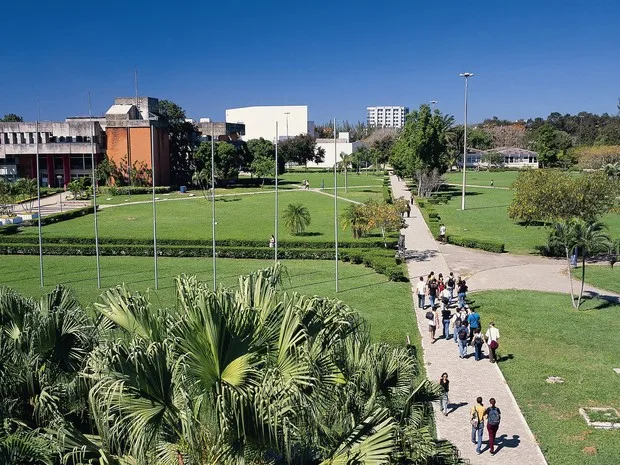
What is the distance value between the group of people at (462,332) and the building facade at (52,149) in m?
57.0

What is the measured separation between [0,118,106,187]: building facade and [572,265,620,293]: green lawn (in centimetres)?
5708

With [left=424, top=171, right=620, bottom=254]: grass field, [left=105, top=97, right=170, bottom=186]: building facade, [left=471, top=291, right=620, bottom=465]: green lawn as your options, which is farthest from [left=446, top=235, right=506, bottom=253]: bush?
[left=105, top=97, right=170, bottom=186]: building facade

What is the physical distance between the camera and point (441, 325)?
20.5 meters

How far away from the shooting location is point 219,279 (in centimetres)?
2762

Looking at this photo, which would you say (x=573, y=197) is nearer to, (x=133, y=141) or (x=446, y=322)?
(x=446, y=322)

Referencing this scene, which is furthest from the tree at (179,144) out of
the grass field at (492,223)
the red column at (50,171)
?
the grass field at (492,223)

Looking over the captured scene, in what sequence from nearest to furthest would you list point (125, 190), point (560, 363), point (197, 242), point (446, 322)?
point (560, 363), point (446, 322), point (197, 242), point (125, 190)

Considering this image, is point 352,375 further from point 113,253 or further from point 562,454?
point 113,253

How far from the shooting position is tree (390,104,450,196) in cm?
5975

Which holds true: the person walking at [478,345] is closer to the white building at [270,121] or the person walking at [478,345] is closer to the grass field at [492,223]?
the grass field at [492,223]

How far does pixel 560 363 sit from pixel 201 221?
109ft

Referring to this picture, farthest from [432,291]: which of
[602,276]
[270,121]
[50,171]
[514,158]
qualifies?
[270,121]

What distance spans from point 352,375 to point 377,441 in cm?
137

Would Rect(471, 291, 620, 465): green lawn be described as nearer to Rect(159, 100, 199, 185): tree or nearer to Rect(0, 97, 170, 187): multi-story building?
Rect(0, 97, 170, 187): multi-story building
